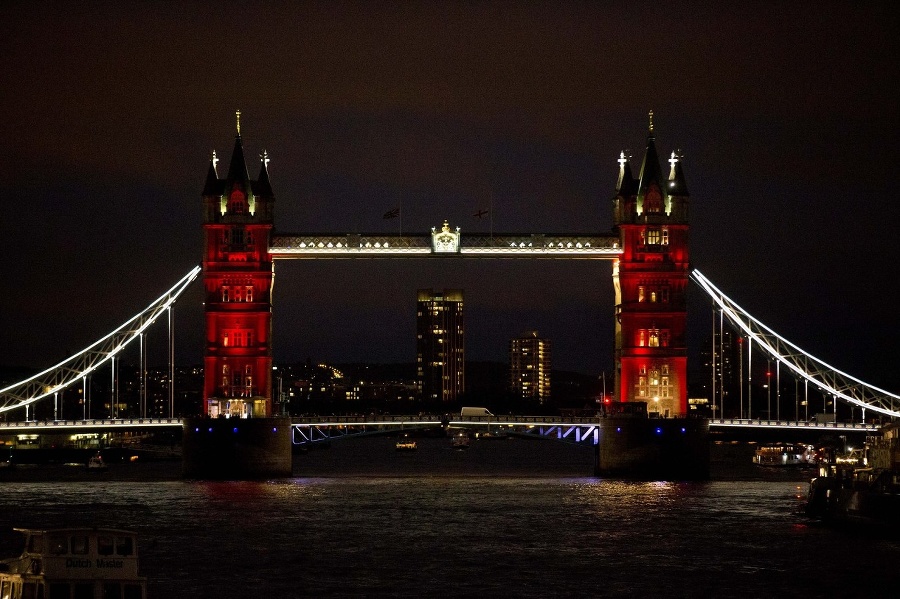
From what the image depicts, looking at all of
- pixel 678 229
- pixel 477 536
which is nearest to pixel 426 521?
pixel 477 536

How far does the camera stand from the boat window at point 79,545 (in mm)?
45812

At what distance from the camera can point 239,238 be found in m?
116

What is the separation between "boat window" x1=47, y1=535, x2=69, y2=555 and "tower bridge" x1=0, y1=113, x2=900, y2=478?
68283 millimetres

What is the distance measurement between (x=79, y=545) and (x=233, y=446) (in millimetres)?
65683

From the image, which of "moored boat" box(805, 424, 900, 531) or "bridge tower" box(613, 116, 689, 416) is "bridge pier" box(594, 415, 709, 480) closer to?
"bridge tower" box(613, 116, 689, 416)

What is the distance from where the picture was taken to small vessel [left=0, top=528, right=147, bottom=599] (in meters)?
45.5

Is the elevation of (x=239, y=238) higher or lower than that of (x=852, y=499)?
higher

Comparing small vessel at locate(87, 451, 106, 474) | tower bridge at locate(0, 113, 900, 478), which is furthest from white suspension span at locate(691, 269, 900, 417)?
small vessel at locate(87, 451, 106, 474)

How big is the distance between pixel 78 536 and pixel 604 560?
87.3 ft

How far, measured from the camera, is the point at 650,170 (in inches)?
4648

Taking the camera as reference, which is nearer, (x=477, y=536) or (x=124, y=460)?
(x=477, y=536)

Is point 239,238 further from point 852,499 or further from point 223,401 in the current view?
point 852,499

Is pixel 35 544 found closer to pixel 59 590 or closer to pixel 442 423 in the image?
pixel 59 590

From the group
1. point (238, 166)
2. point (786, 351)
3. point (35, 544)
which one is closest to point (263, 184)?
point (238, 166)
